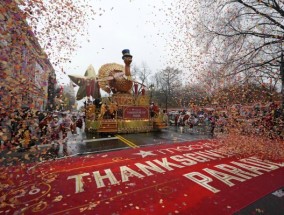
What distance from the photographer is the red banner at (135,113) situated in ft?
51.8

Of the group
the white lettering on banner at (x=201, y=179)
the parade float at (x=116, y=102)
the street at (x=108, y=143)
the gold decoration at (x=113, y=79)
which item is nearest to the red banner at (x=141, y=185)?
the white lettering on banner at (x=201, y=179)

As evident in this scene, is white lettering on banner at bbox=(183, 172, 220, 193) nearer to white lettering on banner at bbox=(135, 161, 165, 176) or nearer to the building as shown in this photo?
white lettering on banner at bbox=(135, 161, 165, 176)

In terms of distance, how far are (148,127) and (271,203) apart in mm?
12912

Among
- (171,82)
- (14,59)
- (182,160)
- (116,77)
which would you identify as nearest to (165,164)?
(182,160)

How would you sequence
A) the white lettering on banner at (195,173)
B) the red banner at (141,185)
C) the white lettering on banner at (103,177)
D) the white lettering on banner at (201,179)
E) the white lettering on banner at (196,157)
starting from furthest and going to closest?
the white lettering on banner at (196,157), the white lettering on banner at (195,173), the white lettering on banner at (103,177), the white lettering on banner at (201,179), the red banner at (141,185)

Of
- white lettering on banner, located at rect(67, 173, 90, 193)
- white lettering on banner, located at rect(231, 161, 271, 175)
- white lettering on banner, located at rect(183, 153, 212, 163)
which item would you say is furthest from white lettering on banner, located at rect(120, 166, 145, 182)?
white lettering on banner, located at rect(231, 161, 271, 175)

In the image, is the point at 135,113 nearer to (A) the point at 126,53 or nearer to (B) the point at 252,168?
(A) the point at 126,53

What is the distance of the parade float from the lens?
605 inches

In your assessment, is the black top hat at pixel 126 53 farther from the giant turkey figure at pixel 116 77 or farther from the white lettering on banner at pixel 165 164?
the white lettering on banner at pixel 165 164

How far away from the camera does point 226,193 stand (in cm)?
430

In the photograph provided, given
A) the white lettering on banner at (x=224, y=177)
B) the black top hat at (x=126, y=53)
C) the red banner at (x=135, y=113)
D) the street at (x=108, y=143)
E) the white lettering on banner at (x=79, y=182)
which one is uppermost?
the black top hat at (x=126, y=53)

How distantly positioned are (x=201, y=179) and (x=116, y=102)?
11.6m

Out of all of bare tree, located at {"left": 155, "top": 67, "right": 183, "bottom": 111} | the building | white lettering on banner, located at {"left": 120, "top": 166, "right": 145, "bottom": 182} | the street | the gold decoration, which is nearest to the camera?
the building

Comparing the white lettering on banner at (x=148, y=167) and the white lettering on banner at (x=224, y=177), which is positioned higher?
the white lettering on banner at (x=148, y=167)
